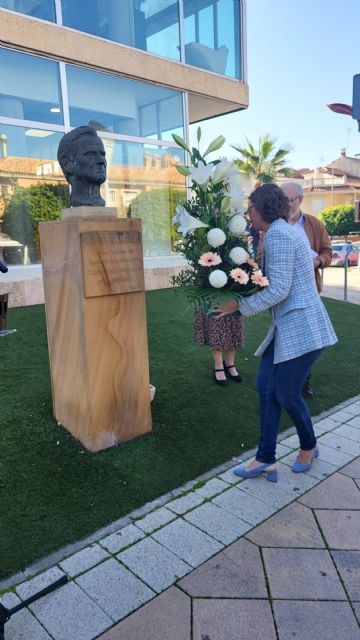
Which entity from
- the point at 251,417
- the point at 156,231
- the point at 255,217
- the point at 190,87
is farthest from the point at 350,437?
the point at 190,87

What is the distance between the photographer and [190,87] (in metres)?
10.3

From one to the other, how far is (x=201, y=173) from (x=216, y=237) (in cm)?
39

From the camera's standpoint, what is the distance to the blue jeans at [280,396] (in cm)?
275

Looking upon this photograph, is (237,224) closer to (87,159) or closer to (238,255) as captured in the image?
(238,255)

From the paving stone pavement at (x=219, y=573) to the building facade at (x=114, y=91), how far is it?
6.86 m

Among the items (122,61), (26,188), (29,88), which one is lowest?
(26,188)

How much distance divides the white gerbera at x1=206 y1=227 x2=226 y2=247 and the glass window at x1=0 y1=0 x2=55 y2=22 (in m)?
7.32

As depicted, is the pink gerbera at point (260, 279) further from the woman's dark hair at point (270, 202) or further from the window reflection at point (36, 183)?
the window reflection at point (36, 183)

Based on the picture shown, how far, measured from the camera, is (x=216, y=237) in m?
2.60

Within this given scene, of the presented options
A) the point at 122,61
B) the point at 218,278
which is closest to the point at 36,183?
the point at 122,61

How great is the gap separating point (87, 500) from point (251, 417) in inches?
66.2

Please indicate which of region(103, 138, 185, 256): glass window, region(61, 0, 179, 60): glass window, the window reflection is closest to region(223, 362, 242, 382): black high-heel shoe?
the window reflection

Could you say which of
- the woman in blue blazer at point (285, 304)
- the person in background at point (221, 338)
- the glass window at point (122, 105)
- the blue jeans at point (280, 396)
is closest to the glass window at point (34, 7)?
the glass window at point (122, 105)

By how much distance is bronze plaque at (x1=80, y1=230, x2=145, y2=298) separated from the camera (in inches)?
115
